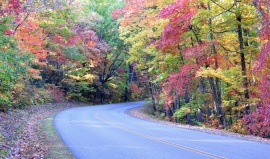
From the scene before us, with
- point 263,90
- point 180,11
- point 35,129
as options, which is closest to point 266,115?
point 263,90

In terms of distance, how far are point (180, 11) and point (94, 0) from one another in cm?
3118

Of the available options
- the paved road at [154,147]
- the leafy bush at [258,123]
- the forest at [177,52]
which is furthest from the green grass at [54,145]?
the leafy bush at [258,123]

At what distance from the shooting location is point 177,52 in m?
20.5

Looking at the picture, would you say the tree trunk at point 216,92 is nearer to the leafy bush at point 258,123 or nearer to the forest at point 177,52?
the forest at point 177,52

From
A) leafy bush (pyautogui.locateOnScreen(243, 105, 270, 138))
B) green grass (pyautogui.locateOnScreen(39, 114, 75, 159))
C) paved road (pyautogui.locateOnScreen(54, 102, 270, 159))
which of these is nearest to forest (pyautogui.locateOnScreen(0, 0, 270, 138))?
leafy bush (pyautogui.locateOnScreen(243, 105, 270, 138))

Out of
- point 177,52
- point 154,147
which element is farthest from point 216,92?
point 154,147

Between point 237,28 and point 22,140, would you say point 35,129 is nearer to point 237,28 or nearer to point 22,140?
point 22,140

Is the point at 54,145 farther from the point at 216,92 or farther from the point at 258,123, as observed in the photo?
the point at 216,92

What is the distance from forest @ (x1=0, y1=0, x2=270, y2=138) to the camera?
40.4 ft

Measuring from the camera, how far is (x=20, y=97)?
72.1 ft

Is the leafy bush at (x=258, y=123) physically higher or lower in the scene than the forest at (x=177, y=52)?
lower

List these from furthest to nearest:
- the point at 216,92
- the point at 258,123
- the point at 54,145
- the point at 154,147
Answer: the point at 216,92 → the point at 258,123 → the point at 54,145 → the point at 154,147

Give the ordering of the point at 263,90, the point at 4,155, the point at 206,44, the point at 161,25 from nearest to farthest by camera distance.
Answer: the point at 4,155 → the point at 263,90 → the point at 206,44 → the point at 161,25

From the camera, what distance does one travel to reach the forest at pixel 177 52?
40.4ft
